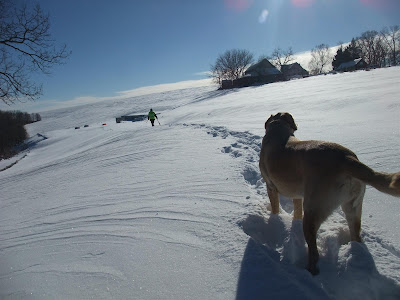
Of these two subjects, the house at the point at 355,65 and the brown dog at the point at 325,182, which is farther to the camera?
the house at the point at 355,65

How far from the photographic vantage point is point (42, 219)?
15.4ft

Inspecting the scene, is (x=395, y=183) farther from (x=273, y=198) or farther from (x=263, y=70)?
(x=263, y=70)

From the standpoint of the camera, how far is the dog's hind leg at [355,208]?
7.68 ft

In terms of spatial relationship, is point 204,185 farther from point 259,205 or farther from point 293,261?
point 293,261

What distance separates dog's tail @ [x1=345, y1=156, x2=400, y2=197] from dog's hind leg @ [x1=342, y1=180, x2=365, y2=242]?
22 centimetres

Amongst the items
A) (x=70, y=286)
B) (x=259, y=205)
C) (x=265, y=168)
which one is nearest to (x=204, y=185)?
(x=259, y=205)

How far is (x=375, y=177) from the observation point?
2.06 meters

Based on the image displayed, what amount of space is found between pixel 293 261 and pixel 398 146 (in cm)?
352

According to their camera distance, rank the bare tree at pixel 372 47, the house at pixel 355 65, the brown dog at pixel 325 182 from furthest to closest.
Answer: the bare tree at pixel 372 47 → the house at pixel 355 65 → the brown dog at pixel 325 182

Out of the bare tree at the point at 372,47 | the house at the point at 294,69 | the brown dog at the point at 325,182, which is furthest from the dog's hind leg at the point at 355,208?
the bare tree at the point at 372,47

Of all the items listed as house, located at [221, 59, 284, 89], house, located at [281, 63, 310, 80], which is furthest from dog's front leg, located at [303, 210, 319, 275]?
house, located at [281, 63, 310, 80]

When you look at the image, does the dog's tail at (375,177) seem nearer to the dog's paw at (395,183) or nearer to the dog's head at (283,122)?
the dog's paw at (395,183)

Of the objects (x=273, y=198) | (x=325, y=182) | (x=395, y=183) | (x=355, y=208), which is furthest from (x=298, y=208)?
(x=395, y=183)

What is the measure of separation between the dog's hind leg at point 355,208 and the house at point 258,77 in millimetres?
59776
